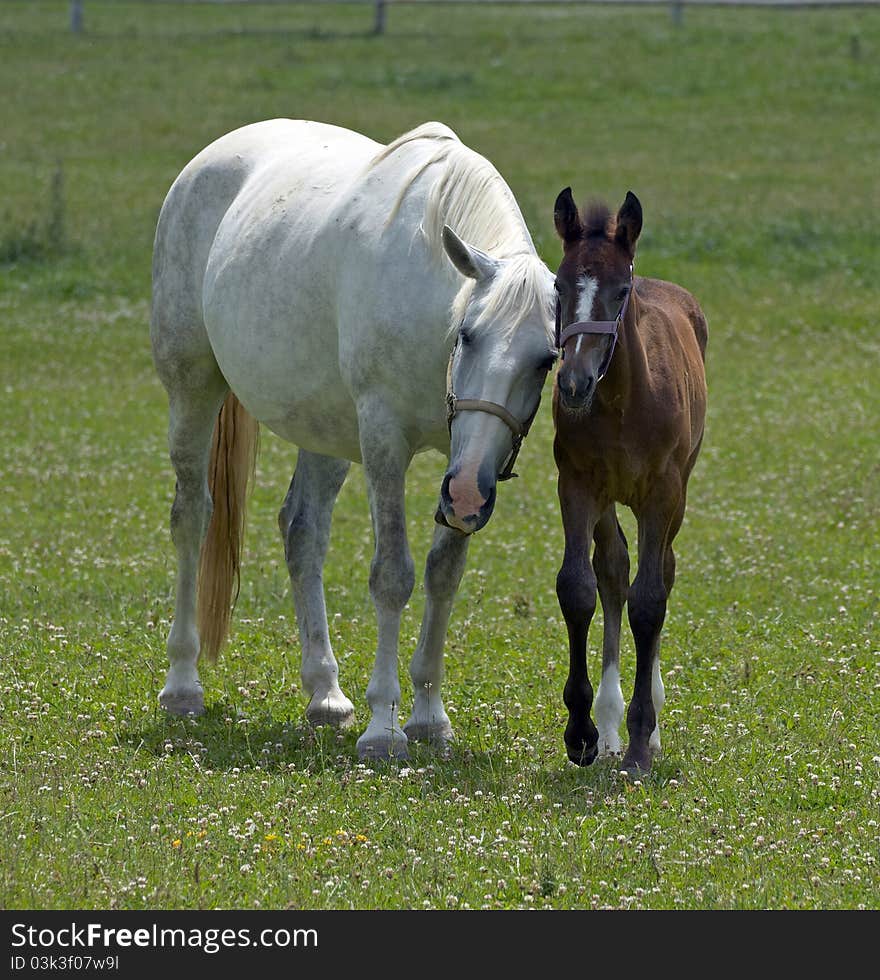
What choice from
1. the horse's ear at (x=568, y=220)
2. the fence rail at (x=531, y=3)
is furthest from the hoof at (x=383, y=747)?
the fence rail at (x=531, y=3)

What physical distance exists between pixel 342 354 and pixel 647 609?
1779mm

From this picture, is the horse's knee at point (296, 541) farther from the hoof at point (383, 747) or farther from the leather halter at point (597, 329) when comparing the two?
the leather halter at point (597, 329)

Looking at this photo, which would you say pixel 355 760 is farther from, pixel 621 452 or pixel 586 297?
pixel 586 297

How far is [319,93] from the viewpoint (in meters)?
37.5

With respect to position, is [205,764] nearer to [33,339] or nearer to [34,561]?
[34,561]

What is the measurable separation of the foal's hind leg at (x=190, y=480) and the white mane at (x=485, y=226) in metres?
1.95

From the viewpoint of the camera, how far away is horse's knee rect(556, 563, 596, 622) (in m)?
6.57

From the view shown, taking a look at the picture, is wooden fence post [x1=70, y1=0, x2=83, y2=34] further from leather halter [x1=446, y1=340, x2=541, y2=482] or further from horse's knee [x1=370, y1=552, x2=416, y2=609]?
leather halter [x1=446, y1=340, x2=541, y2=482]

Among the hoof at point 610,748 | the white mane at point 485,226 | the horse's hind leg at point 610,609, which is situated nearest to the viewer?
the white mane at point 485,226

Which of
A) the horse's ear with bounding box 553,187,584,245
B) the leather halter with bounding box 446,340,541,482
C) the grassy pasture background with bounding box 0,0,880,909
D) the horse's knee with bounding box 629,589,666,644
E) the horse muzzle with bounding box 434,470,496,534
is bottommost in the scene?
the grassy pasture background with bounding box 0,0,880,909

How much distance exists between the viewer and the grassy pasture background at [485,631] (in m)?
5.58

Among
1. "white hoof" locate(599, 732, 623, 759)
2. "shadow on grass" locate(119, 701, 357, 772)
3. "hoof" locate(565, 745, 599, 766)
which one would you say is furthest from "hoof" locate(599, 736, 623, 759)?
"shadow on grass" locate(119, 701, 357, 772)

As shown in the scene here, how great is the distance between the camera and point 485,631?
31.1ft

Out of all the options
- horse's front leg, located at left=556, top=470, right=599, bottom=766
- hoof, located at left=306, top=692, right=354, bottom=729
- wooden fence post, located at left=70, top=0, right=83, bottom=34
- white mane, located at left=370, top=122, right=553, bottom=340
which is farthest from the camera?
wooden fence post, located at left=70, top=0, right=83, bottom=34
